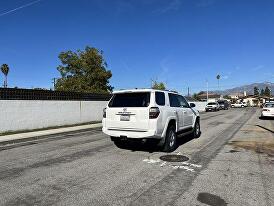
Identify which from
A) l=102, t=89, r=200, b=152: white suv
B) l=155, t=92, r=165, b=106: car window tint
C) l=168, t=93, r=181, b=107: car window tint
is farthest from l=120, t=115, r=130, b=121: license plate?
l=168, t=93, r=181, b=107: car window tint

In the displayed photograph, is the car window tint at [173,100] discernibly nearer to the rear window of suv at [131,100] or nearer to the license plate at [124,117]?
the rear window of suv at [131,100]

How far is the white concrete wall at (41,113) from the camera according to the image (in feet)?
51.4

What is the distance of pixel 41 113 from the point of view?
1789 cm

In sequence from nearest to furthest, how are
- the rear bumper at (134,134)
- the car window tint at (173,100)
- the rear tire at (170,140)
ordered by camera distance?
the rear bumper at (134,134) < the rear tire at (170,140) < the car window tint at (173,100)

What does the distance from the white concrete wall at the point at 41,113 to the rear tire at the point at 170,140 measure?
9124 mm

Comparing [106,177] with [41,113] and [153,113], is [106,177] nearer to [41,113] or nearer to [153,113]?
[153,113]

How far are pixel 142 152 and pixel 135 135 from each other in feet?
2.64

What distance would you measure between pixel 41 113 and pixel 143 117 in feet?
33.6

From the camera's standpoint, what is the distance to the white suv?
930cm

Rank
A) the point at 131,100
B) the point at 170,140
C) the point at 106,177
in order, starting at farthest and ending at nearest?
the point at 170,140 < the point at 131,100 < the point at 106,177

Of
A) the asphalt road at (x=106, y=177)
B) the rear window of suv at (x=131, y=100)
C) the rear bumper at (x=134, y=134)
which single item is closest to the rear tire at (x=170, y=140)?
the asphalt road at (x=106, y=177)

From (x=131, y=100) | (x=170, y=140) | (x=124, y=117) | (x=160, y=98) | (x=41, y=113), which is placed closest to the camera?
(x=124, y=117)

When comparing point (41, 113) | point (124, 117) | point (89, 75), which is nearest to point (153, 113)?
point (124, 117)

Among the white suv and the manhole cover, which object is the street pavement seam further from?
the white suv
